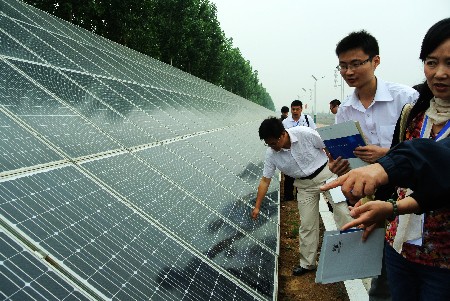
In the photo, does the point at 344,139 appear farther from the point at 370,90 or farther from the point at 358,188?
the point at 358,188

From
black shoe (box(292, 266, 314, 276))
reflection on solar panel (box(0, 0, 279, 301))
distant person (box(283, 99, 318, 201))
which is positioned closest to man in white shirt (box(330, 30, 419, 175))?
reflection on solar panel (box(0, 0, 279, 301))

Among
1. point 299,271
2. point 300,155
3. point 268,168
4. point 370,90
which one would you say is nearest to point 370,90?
point 370,90

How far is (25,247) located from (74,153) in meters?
1.45

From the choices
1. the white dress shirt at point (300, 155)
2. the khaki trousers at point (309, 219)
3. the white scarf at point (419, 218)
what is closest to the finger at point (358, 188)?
the white scarf at point (419, 218)

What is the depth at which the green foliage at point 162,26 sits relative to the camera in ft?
65.2

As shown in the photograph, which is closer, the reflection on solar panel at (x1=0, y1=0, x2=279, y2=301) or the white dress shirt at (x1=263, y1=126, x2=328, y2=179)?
the reflection on solar panel at (x1=0, y1=0, x2=279, y2=301)

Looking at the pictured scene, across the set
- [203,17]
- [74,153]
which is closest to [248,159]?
[74,153]

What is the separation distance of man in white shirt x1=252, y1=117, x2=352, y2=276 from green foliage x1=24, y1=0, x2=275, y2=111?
17.8 metres

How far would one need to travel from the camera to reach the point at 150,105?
663cm

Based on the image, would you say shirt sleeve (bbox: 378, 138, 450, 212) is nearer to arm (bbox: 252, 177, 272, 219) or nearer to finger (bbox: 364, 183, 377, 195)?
finger (bbox: 364, 183, 377, 195)

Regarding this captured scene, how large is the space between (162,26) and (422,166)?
32.6m

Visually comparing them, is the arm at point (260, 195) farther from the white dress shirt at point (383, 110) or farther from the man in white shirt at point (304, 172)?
the white dress shirt at point (383, 110)

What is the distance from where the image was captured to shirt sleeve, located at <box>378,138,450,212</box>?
4.38 feet

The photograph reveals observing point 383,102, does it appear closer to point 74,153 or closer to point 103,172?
point 103,172
